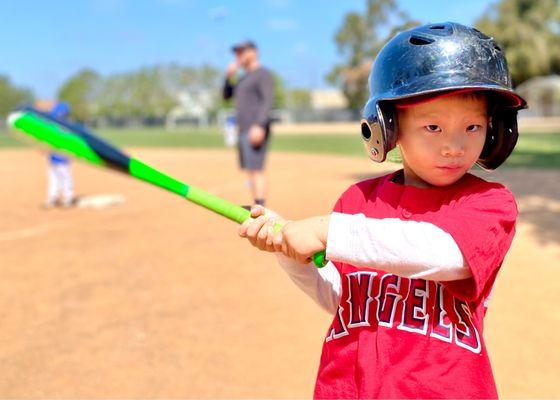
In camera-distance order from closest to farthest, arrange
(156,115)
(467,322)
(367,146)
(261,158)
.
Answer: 1. (467,322)
2. (367,146)
3. (261,158)
4. (156,115)

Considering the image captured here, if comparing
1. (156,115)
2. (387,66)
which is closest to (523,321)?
(387,66)

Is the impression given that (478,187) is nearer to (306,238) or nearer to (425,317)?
(425,317)

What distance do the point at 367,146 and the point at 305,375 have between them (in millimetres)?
1834

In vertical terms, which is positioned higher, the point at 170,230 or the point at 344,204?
the point at 344,204

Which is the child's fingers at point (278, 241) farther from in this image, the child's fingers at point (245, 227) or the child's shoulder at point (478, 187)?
the child's shoulder at point (478, 187)

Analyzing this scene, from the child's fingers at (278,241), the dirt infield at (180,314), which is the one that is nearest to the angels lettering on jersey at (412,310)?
the child's fingers at (278,241)

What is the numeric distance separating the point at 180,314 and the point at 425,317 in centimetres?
272

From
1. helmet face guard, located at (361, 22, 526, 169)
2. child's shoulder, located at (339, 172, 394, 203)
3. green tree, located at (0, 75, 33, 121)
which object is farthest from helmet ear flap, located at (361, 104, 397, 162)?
green tree, located at (0, 75, 33, 121)

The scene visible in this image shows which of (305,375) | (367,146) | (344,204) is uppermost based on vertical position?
(367,146)

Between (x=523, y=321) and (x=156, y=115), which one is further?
(x=156, y=115)

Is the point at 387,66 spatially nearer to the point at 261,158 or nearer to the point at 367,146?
the point at 367,146

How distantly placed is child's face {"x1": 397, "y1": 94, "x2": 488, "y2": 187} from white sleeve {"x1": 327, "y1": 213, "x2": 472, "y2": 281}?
0.65 feet

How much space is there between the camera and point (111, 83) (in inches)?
3548

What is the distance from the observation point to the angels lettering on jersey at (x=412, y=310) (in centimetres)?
157
